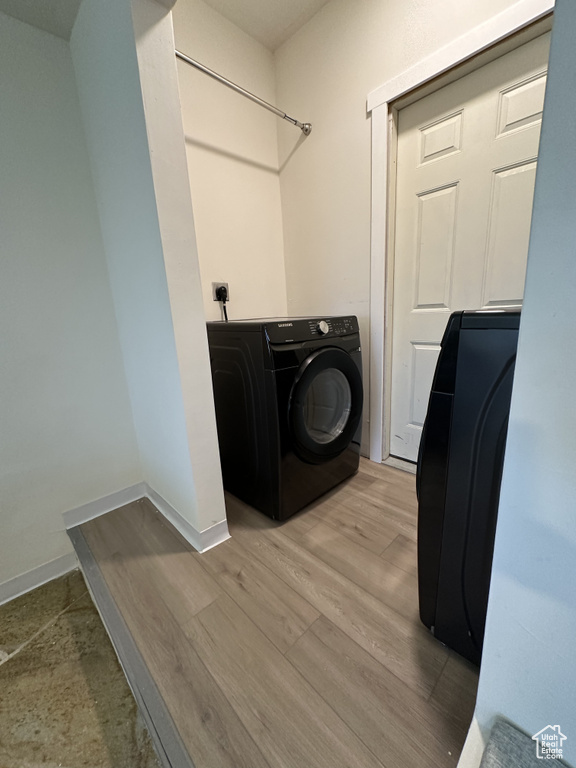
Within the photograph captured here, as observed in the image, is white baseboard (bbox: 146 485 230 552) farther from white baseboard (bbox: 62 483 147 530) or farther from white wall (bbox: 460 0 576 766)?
white wall (bbox: 460 0 576 766)

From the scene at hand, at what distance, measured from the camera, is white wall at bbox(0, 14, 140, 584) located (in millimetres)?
1118

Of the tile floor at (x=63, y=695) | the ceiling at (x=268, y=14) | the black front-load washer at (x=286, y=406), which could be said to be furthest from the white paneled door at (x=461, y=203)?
the tile floor at (x=63, y=695)

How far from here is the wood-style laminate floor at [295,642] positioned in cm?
65

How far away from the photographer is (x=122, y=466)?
5.01ft

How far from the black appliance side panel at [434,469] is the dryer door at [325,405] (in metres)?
0.56

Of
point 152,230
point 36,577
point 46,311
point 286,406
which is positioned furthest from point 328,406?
point 36,577

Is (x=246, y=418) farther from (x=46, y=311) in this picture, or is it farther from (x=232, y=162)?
(x=232, y=162)

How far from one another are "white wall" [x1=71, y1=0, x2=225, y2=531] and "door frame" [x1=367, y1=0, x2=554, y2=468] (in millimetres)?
1010

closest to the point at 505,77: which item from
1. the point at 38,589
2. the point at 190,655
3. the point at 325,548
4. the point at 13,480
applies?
the point at 325,548

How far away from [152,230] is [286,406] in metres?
0.78

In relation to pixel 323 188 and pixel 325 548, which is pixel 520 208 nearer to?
pixel 323 188

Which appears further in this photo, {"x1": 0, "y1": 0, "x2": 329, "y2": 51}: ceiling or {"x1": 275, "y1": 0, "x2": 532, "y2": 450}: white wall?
{"x1": 275, "y1": 0, "x2": 532, "y2": 450}: white wall

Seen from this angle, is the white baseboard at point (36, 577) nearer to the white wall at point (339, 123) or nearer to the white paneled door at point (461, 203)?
the white wall at point (339, 123)

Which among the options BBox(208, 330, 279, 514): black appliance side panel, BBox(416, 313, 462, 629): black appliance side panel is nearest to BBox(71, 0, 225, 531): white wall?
BBox(208, 330, 279, 514): black appliance side panel
